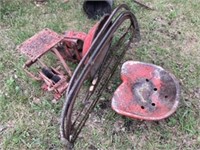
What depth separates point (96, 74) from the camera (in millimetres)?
2404

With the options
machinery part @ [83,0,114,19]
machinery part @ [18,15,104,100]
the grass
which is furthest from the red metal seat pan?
machinery part @ [83,0,114,19]

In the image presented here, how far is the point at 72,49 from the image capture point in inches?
103

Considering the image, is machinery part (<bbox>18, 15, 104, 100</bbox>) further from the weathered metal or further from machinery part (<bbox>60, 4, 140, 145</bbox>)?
machinery part (<bbox>60, 4, 140, 145</bbox>)

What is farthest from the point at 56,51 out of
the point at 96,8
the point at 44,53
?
the point at 96,8

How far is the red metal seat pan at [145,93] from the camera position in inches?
90.9

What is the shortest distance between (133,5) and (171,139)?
4.99 ft

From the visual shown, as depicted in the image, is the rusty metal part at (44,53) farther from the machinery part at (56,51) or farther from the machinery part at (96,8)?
the machinery part at (96,8)

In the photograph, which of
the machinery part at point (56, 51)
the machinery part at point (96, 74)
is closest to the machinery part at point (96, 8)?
the machinery part at point (96, 74)

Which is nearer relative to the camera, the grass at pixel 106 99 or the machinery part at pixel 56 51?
the grass at pixel 106 99

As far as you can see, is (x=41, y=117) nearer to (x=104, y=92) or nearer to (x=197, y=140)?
(x=104, y=92)

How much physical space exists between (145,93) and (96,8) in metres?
1.14

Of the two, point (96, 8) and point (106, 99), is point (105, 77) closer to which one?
point (106, 99)

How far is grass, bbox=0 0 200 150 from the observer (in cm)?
231

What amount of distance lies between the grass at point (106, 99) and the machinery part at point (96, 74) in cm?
12
